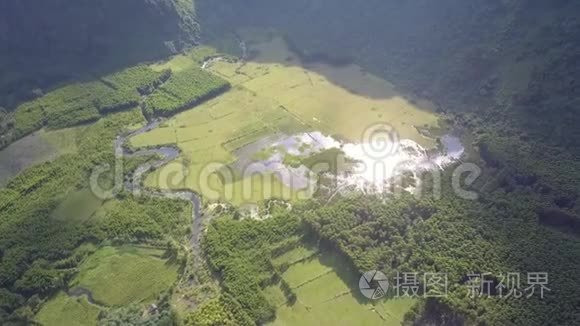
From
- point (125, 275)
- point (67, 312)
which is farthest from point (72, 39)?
point (67, 312)

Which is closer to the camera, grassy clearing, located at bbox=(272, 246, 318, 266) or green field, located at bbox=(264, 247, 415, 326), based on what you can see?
green field, located at bbox=(264, 247, 415, 326)

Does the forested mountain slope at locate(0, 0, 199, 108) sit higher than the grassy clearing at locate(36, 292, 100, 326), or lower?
higher

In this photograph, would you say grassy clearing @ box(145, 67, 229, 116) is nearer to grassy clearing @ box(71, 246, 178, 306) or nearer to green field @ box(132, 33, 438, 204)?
green field @ box(132, 33, 438, 204)

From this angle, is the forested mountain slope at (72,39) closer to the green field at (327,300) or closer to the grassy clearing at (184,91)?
the grassy clearing at (184,91)

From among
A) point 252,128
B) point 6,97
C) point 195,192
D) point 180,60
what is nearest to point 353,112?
point 252,128

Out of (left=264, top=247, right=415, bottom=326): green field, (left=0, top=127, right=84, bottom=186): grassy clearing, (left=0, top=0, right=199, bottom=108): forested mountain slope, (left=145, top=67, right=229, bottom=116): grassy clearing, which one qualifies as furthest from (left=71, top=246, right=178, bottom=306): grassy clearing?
(left=0, top=0, right=199, bottom=108): forested mountain slope

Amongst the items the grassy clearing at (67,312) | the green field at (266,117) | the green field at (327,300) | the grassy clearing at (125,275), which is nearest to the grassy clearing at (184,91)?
the green field at (266,117)
